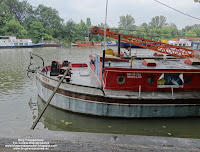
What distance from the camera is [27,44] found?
6831 centimetres

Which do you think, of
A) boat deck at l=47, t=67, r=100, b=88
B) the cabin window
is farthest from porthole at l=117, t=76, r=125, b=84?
the cabin window

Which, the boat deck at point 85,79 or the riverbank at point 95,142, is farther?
the boat deck at point 85,79

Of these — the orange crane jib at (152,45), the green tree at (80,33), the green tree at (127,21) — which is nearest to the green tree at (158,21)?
the green tree at (127,21)

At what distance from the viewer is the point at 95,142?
3.66m

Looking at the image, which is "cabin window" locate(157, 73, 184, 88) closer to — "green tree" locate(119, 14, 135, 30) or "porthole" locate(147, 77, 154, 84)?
"porthole" locate(147, 77, 154, 84)

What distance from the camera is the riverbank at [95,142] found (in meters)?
3.47

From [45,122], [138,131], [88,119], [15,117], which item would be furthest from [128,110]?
[15,117]

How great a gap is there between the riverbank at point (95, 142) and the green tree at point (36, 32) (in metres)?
90.4

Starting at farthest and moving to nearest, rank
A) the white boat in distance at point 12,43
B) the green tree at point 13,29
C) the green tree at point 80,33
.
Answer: the green tree at point 80,33 < the green tree at point 13,29 < the white boat in distance at point 12,43

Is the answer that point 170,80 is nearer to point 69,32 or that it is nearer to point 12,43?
point 12,43

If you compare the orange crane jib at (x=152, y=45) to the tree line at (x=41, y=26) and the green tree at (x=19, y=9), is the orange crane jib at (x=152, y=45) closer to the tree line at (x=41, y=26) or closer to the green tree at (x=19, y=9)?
the tree line at (x=41, y=26)

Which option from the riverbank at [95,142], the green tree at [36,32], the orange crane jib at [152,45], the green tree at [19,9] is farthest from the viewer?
the green tree at [19,9]

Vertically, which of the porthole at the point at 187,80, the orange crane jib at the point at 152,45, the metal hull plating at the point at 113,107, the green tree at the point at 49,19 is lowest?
the metal hull plating at the point at 113,107

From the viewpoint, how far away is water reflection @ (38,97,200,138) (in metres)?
10.2
